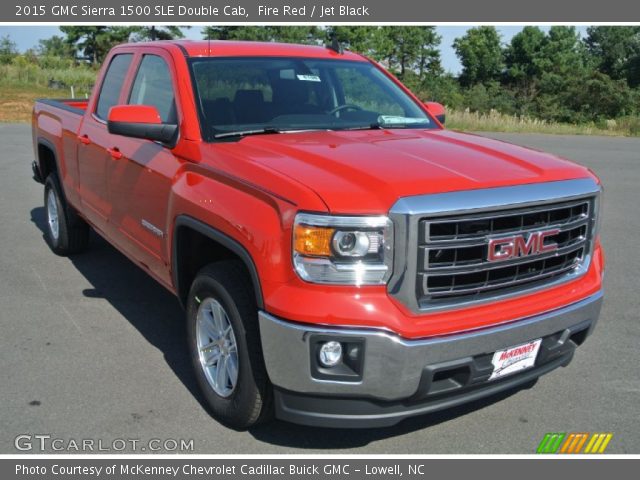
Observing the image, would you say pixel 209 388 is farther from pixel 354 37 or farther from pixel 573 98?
pixel 354 37

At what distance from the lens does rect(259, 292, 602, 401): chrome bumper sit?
2879 mm

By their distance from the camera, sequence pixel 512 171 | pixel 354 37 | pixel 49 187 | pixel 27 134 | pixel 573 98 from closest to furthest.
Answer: pixel 512 171
pixel 49 187
pixel 27 134
pixel 573 98
pixel 354 37

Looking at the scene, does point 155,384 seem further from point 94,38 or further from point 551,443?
point 94,38

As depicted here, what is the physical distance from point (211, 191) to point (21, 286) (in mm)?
3148

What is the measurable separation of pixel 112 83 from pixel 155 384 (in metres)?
2.57

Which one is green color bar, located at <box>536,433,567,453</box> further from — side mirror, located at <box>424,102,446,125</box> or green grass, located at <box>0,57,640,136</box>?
green grass, located at <box>0,57,640,136</box>

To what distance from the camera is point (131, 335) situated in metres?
4.89

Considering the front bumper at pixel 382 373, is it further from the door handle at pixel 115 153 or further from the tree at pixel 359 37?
the tree at pixel 359 37

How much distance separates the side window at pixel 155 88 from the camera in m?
4.32

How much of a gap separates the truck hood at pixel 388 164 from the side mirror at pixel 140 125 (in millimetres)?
468

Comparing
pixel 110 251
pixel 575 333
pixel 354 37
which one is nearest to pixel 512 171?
pixel 575 333

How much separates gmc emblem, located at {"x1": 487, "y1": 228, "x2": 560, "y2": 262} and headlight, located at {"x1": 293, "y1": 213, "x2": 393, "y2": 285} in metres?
0.51

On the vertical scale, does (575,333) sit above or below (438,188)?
below

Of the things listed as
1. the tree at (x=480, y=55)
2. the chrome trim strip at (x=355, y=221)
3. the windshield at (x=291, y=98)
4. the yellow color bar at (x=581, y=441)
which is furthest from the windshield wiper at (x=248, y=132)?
the tree at (x=480, y=55)
